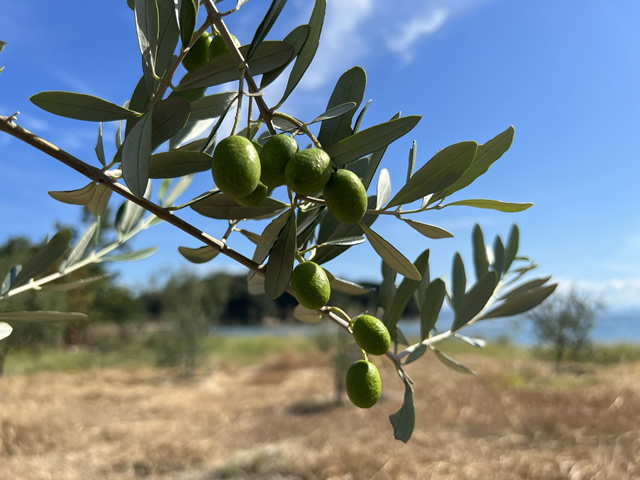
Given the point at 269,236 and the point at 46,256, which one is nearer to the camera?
the point at 269,236

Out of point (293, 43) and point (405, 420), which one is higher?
point (293, 43)

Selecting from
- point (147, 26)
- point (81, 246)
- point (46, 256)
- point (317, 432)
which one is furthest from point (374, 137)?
point (317, 432)

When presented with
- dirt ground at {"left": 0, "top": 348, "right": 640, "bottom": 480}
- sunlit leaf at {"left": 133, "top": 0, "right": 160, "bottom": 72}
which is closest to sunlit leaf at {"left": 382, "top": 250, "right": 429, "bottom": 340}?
sunlit leaf at {"left": 133, "top": 0, "right": 160, "bottom": 72}

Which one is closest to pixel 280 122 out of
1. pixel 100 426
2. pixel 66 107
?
pixel 66 107

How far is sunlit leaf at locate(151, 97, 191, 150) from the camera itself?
0.36 metres

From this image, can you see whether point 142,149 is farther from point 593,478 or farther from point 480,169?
point 593,478

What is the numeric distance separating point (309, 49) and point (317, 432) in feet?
10.6

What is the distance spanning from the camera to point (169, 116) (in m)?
0.37

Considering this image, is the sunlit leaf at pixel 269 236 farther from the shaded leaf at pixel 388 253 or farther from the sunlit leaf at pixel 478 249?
the sunlit leaf at pixel 478 249

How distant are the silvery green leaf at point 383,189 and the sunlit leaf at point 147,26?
23cm

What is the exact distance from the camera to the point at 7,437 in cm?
306

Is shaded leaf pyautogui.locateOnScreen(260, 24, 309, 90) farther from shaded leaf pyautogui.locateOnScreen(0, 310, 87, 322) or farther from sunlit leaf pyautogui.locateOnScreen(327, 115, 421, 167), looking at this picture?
shaded leaf pyautogui.locateOnScreen(0, 310, 87, 322)

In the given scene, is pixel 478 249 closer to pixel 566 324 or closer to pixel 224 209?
pixel 224 209

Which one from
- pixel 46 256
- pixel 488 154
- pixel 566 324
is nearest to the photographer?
pixel 488 154
